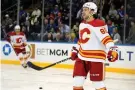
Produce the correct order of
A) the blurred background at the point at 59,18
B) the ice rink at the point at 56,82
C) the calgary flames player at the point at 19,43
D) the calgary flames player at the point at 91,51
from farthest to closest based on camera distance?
1. the calgary flames player at the point at 19,43
2. the blurred background at the point at 59,18
3. the ice rink at the point at 56,82
4. the calgary flames player at the point at 91,51

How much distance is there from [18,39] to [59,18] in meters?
1.28

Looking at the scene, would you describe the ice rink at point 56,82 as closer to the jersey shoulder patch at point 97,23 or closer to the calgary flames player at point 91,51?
the calgary flames player at point 91,51

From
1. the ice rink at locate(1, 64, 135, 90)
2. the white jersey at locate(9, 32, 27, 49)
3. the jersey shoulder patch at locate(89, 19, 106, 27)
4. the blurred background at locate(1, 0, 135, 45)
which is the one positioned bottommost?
the ice rink at locate(1, 64, 135, 90)

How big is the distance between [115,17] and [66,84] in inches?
129

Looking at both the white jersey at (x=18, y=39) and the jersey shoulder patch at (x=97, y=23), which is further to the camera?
the white jersey at (x=18, y=39)

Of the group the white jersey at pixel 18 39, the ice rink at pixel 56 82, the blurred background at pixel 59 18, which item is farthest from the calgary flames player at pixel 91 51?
the white jersey at pixel 18 39

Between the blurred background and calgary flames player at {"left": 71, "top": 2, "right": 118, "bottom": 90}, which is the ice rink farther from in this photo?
calgary flames player at {"left": 71, "top": 2, "right": 118, "bottom": 90}

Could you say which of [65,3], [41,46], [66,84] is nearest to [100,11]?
[65,3]

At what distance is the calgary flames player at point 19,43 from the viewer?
32.0 ft

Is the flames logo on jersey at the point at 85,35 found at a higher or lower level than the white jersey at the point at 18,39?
higher

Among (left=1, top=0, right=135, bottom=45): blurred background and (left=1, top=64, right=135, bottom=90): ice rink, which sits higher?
(left=1, top=0, right=135, bottom=45): blurred background

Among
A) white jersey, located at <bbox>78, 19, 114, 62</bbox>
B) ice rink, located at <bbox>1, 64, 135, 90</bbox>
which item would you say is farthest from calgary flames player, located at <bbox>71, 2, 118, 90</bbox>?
ice rink, located at <bbox>1, 64, 135, 90</bbox>

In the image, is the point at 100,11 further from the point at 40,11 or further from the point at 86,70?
the point at 86,70

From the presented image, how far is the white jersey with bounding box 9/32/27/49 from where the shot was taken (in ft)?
32.2
